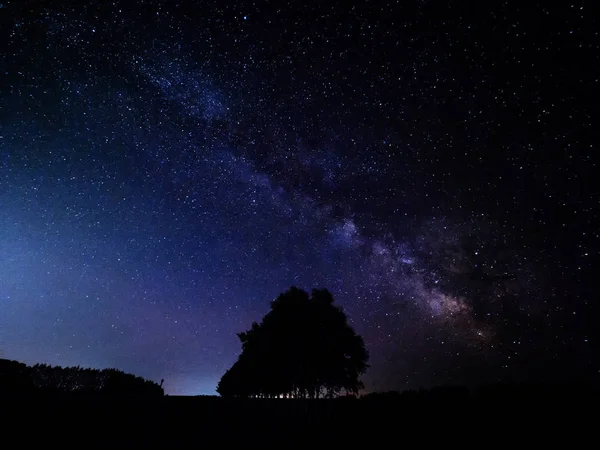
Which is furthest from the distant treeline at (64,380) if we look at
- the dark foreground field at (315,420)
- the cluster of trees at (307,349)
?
the cluster of trees at (307,349)

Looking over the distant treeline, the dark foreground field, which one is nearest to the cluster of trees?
the distant treeline

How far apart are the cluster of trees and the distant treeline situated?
10.6 metres

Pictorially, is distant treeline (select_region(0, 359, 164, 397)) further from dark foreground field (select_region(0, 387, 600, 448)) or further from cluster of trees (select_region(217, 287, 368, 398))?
cluster of trees (select_region(217, 287, 368, 398))

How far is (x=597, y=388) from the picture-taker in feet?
21.1

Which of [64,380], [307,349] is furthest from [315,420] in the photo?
[307,349]

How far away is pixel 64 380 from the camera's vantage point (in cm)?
1568

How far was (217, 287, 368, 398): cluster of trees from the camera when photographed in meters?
27.1

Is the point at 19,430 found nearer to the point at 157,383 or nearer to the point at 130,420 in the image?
the point at 130,420

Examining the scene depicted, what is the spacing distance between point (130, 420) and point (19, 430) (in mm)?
2675

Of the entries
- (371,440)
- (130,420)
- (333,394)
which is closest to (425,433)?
(371,440)

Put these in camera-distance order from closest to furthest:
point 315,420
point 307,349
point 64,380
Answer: point 315,420 → point 64,380 → point 307,349

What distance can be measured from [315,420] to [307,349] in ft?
52.1

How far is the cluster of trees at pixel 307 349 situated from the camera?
27.1 metres

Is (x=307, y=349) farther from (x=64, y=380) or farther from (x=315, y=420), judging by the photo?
(x=64, y=380)
